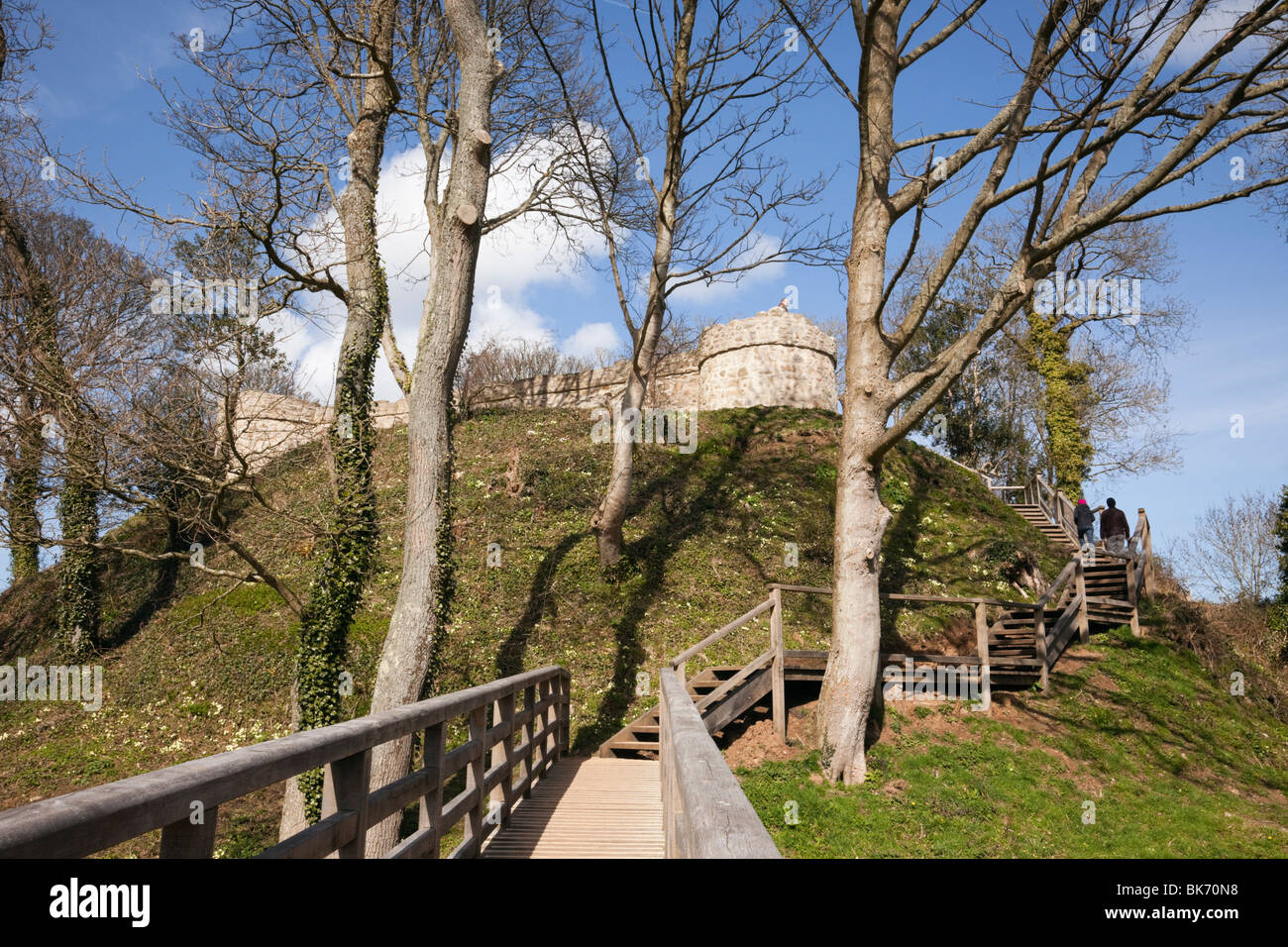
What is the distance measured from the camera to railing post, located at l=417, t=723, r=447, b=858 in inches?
145

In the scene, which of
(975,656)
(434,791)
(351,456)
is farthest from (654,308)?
(434,791)

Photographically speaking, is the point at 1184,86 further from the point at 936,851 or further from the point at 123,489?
the point at 123,489

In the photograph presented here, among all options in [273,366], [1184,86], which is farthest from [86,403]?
[1184,86]

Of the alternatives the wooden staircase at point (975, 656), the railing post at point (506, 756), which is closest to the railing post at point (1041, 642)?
the wooden staircase at point (975, 656)

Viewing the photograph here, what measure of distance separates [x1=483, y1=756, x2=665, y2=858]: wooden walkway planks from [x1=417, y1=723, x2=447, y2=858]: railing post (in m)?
1.17

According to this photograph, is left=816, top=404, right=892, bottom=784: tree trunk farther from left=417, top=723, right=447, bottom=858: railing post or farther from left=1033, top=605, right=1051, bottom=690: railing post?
left=417, top=723, right=447, bottom=858: railing post

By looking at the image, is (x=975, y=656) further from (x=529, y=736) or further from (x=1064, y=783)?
(x=529, y=736)

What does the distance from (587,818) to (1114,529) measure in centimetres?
1593

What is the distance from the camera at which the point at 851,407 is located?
31.8ft

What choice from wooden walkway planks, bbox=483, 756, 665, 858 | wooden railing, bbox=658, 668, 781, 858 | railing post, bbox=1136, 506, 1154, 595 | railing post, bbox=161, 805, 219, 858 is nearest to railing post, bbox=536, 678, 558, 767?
wooden walkway planks, bbox=483, 756, 665, 858

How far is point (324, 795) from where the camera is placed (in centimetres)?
260

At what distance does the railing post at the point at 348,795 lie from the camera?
2.62m

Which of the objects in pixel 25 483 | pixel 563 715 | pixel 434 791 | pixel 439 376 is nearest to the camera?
pixel 434 791
